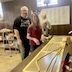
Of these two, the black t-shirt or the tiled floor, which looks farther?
the tiled floor

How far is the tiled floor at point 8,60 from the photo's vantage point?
11.1 feet

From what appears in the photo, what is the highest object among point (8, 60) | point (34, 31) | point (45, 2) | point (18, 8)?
point (45, 2)

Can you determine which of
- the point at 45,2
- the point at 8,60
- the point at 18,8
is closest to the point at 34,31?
the point at 8,60

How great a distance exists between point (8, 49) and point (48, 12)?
2.03 meters

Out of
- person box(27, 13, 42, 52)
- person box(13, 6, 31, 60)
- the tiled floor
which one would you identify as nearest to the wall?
the tiled floor

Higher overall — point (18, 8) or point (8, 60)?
point (18, 8)

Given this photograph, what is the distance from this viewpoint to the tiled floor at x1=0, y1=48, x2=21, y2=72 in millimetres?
3373

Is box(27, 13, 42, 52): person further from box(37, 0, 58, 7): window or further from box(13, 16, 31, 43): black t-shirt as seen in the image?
box(37, 0, 58, 7): window

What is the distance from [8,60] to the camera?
394 cm

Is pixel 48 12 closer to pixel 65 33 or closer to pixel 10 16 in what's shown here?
pixel 65 33

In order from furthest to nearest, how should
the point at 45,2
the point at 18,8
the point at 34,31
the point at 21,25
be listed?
the point at 18,8 < the point at 45,2 < the point at 21,25 < the point at 34,31

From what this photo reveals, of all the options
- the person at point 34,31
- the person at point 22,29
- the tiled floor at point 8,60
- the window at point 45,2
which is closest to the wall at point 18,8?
the window at point 45,2

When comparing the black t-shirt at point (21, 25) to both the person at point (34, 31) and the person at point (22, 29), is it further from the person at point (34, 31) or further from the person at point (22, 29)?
the person at point (34, 31)

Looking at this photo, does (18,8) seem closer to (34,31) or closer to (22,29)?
(22,29)
